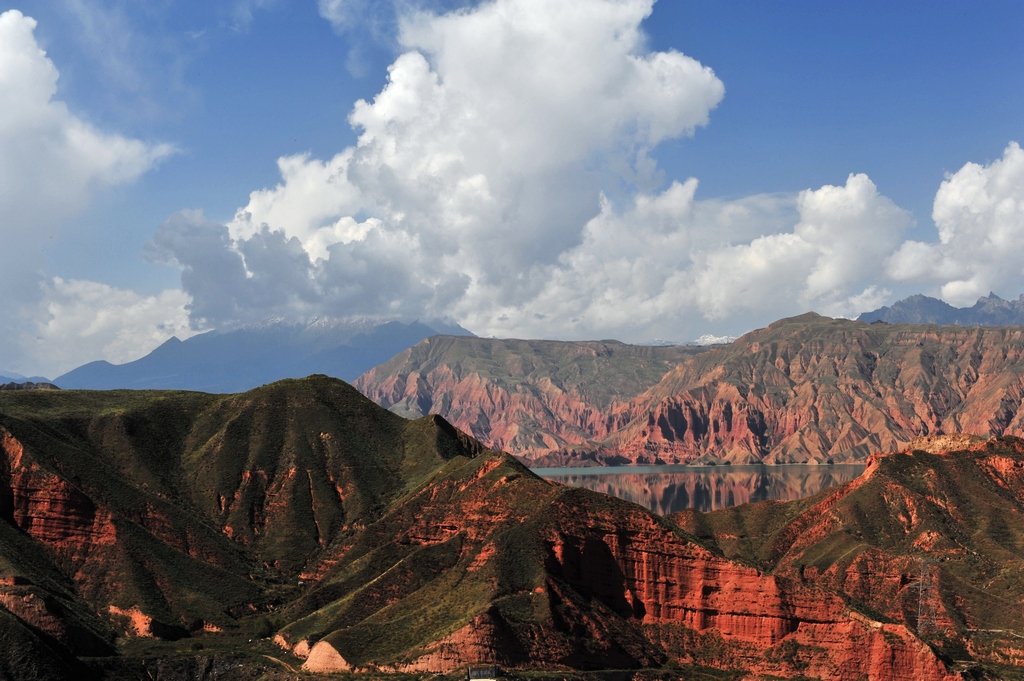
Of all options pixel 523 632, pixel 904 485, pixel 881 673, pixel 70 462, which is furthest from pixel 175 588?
pixel 904 485

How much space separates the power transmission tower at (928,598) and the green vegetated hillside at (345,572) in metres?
39.2

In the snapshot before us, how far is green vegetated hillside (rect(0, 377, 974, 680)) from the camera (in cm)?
11719

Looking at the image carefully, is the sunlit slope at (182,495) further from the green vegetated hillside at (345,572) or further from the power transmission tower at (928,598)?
the power transmission tower at (928,598)

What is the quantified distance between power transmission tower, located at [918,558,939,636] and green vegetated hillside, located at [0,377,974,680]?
39.2m

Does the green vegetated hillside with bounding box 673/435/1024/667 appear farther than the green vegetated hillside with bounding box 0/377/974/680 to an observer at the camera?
Yes

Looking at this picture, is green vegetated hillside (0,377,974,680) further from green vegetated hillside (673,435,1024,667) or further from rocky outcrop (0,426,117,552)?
green vegetated hillside (673,435,1024,667)

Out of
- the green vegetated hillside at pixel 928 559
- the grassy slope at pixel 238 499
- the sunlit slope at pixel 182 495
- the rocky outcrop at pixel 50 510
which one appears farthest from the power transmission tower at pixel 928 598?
the rocky outcrop at pixel 50 510

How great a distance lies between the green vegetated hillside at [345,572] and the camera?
11719 centimetres

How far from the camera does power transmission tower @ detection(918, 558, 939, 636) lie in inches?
5994

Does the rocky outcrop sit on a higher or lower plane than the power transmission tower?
higher

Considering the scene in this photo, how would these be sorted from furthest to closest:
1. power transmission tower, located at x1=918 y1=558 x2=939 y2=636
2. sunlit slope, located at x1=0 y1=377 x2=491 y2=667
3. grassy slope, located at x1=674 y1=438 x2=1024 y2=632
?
1. grassy slope, located at x1=674 y1=438 x2=1024 y2=632
2. power transmission tower, located at x1=918 y1=558 x2=939 y2=636
3. sunlit slope, located at x1=0 y1=377 x2=491 y2=667

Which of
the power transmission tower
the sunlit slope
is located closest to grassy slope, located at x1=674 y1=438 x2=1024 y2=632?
the power transmission tower

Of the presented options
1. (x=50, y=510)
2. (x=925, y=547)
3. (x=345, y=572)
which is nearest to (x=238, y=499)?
(x=50, y=510)

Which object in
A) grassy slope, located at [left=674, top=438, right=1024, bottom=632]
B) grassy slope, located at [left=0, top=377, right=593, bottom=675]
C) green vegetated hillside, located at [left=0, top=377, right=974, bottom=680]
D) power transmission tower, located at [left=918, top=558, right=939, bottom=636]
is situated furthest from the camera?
grassy slope, located at [left=674, top=438, right=1024, bottom=632]
